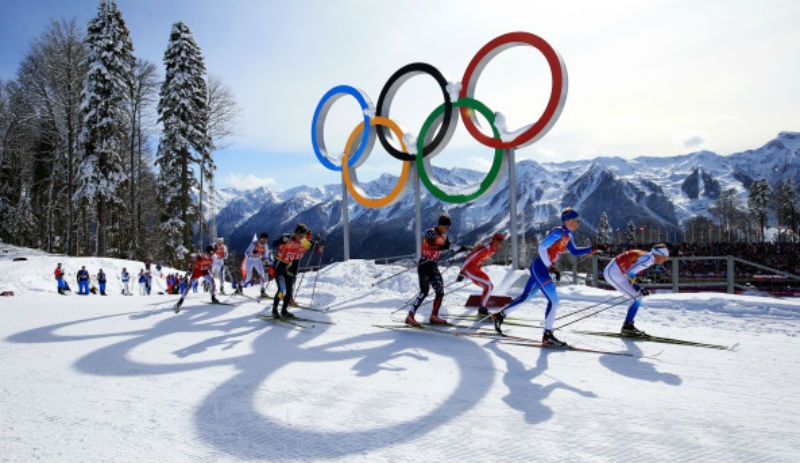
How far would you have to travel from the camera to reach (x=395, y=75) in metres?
16.8

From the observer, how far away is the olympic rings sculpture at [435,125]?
12.8m

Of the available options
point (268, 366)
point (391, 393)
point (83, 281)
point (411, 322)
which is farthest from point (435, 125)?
point (83, 281)

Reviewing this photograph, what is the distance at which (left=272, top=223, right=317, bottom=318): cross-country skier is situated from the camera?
902cm

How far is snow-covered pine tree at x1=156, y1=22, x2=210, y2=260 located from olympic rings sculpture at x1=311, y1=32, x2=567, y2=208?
36.4ft

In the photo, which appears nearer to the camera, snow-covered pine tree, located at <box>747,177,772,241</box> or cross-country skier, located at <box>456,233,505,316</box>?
cross-country skier, located at <box>456,233,505,316</box>

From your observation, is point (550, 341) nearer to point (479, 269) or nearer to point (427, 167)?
point (479, 269)

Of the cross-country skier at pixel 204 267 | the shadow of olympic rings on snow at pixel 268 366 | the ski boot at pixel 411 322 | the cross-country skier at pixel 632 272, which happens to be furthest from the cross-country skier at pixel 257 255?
the cross-country skier at pixel 632 272

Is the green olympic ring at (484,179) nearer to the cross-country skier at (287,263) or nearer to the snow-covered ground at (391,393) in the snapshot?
the cross-country skier at (287,263)

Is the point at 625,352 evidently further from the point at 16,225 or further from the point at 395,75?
the point at 16,225

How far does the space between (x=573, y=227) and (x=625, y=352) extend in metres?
1.91

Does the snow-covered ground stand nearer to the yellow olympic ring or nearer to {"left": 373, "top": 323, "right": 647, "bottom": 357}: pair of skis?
{"left": 373, "top": 323, "right": 647, "bottom": 357}: pair of skis

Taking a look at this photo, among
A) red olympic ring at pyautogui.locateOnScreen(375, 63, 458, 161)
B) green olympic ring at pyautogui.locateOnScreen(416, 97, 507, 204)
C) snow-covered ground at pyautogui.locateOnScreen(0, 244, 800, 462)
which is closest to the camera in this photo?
snow-covered ground at pyautogui.locateOnScreen(0, 244, 800, 462)

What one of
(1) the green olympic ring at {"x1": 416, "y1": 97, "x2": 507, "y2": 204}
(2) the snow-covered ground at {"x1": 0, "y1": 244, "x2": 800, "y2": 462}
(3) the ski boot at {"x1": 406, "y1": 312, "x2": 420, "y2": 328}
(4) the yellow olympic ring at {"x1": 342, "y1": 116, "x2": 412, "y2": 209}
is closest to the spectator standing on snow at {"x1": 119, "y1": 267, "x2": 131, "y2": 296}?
(4) the yellow olympic ring at {"x1": 342, "y1": 116, "x2": 412, "y2": 209}

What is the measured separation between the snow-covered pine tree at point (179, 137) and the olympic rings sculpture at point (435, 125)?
11.1m
